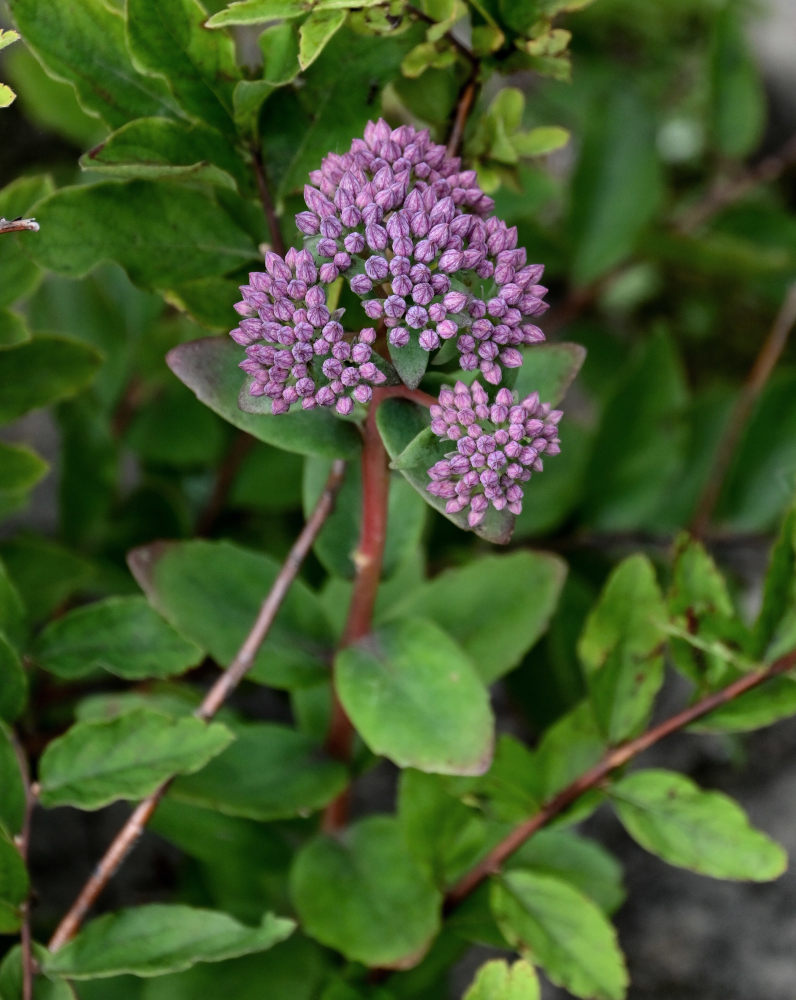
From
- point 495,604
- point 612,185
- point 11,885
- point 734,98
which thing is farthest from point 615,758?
point 734,98

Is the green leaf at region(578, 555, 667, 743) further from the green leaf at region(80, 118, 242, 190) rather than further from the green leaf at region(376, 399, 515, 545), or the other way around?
the green leaf at region(80, 118, 242, 190)

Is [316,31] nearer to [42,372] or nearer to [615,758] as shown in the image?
[42,372]

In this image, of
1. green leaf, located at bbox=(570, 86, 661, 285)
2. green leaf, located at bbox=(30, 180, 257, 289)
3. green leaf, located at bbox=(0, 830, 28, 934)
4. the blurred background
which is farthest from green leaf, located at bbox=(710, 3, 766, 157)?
green leaf, located at bbox=(0, 830, 28, 934)

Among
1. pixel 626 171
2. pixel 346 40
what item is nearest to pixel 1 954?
pixel 346 40

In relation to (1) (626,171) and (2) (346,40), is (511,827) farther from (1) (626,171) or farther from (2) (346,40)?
(1) (626,171)

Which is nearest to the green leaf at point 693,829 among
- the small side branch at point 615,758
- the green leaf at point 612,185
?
the small side branch at point 615,758
